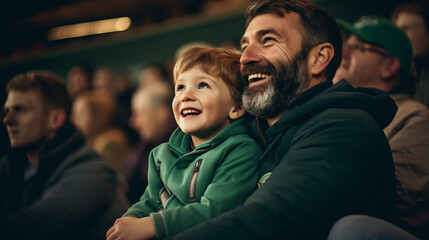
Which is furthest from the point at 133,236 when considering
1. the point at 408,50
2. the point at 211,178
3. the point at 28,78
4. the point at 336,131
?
the point at 408,50

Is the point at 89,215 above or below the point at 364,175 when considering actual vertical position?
below

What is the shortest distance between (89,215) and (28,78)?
2.56ft

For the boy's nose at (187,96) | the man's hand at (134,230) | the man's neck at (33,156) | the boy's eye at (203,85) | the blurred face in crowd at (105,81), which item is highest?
the blurred face in crowd at (105,81)

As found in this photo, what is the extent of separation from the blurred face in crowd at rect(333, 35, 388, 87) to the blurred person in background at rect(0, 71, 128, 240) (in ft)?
4.62

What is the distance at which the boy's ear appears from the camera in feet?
4.75

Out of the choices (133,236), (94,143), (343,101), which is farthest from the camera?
(94,143)

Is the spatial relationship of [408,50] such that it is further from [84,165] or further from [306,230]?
[84,165]

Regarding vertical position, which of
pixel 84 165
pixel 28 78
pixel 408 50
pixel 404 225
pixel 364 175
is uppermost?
pixel 28 78

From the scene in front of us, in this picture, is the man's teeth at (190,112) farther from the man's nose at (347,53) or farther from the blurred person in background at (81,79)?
the blurred person in background at (81,79)

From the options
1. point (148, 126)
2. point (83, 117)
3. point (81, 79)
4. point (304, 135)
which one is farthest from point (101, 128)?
point (304, 135)

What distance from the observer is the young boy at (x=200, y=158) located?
112 cm

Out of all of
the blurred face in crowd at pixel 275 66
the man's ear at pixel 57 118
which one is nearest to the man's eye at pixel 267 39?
the blurred face in crowd at pixel 275 66

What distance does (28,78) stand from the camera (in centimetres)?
196

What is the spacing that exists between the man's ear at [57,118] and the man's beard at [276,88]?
114cm
